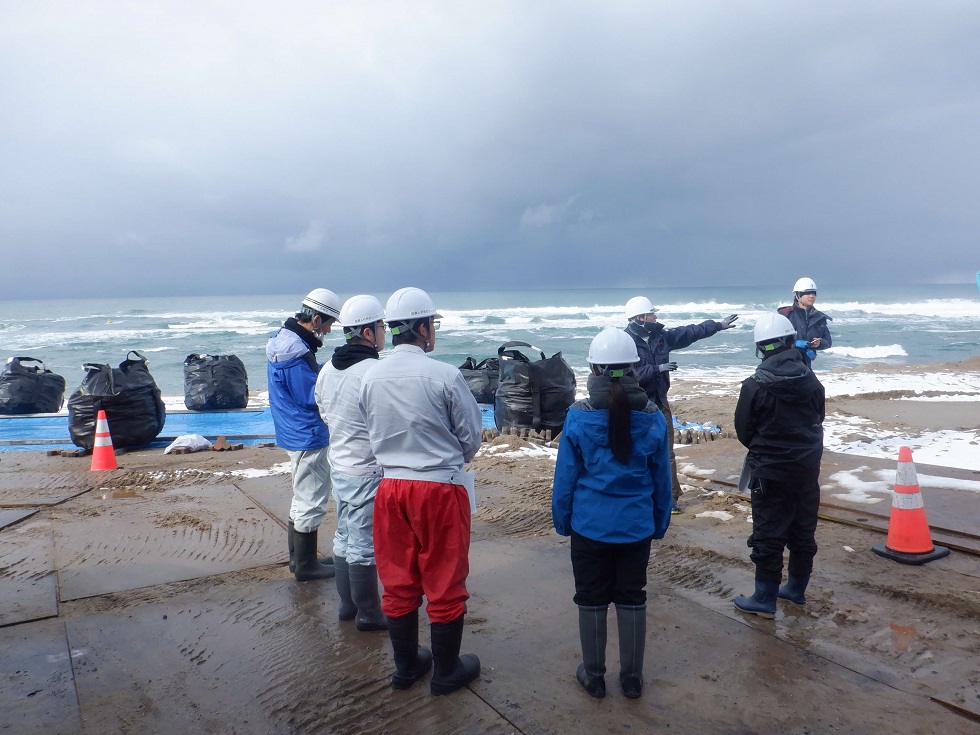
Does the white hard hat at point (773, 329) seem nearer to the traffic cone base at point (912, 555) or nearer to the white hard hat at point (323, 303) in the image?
the traffic cone base at point (912, 555)

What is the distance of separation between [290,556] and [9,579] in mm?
1657

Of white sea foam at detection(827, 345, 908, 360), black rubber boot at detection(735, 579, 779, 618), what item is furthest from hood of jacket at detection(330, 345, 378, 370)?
white sea foam at detection(827, 345, 908, 360)

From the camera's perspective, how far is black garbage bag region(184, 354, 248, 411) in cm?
1130

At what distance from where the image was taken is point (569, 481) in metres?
2.84

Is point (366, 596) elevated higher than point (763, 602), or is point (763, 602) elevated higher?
point (366, 596)

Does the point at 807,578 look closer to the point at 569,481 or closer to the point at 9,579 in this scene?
the point at 569,481

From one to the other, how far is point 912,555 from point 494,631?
8.51 ft

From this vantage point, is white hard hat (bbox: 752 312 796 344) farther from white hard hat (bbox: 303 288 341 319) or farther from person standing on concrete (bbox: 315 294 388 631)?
white hard hat (bbox: 303 288 341 319)

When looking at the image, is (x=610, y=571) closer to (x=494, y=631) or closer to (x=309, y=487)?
(x=494, y=631)

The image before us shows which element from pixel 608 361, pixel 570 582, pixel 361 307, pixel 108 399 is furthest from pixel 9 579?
pixel 108 399

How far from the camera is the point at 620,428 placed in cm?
272

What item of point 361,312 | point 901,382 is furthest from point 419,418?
point 901,382

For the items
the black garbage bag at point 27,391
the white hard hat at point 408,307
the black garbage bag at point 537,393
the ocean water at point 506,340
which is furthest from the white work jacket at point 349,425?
the ocean water at point 506,340

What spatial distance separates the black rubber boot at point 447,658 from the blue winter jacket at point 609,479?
628mm
